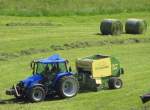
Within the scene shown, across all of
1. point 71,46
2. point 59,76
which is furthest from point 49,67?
point 71,46

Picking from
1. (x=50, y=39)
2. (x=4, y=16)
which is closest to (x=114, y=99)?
(x=50, y=39)

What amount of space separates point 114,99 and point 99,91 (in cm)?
231

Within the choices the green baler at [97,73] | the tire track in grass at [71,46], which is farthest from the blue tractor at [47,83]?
the tire track in grass at [71,46]

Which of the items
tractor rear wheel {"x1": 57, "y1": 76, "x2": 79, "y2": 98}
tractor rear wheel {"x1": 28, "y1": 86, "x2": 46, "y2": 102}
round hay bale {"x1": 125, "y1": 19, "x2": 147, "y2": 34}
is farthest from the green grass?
tractor rear wheel {"x1": 28, "y1": 86, "x2": 46, "y2": 102}

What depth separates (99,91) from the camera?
2569cm

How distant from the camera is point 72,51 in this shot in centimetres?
3872

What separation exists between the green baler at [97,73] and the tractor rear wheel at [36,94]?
251 cm

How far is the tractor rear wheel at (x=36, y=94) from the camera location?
2338 centimetres

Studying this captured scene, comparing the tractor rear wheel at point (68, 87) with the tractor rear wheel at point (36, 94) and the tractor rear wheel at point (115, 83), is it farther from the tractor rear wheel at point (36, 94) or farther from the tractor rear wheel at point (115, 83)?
the tractor rear wheel at point (115, 83)

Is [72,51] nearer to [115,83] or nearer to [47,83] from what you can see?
[115,83]

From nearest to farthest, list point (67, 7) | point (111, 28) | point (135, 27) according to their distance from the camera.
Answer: point (111, 28)
point (135, 27)
point (67, 7)

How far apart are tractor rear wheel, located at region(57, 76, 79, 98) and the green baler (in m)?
1.21

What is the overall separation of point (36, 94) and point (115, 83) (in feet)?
13.6

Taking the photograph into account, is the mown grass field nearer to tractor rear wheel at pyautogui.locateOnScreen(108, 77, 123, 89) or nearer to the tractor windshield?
tractor rear wheel at pyautogui.locateOnScreen(108, 77, 123, 89)
